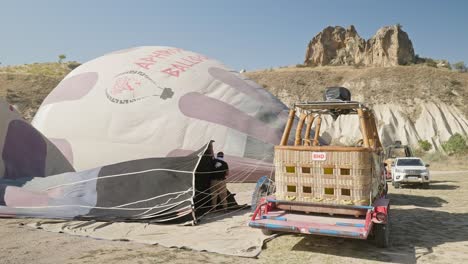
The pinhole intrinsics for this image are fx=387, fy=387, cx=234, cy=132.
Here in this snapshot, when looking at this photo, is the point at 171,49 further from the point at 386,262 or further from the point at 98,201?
the point at 386,262

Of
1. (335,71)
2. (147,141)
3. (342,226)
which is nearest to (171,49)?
(147,141)

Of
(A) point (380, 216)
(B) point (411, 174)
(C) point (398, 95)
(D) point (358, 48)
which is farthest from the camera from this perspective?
(D) point (358, 48)

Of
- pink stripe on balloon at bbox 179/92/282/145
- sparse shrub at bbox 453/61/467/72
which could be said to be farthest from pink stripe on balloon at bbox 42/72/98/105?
sparse shrub at bbox 453/61/467/72

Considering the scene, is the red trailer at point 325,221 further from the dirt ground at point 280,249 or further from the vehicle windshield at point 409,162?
the vehicle windshield at point 409,162

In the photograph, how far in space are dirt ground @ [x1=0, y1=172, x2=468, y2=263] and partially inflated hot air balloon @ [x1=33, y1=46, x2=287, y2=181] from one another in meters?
5.25

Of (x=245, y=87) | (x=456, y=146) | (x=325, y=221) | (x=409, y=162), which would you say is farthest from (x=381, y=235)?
(x=456, y=146)

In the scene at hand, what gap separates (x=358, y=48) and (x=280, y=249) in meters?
66.3

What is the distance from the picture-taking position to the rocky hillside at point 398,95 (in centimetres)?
4262

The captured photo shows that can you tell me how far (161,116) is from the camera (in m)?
13.1

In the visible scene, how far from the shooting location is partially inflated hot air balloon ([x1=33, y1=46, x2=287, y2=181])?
12758 mm

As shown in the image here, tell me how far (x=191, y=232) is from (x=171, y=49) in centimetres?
1036

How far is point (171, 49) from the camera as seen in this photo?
52.6ft

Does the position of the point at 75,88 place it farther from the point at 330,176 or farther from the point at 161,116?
the point at 330,176

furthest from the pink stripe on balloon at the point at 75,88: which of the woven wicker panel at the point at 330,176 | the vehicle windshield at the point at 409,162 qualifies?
the vehicle windshield at the point at 409,162
